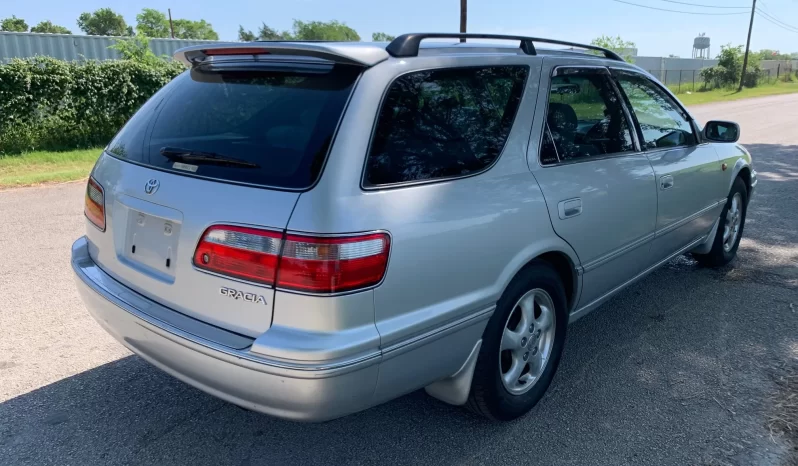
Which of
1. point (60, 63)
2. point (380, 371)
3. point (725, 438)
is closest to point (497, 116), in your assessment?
point (380, 371)

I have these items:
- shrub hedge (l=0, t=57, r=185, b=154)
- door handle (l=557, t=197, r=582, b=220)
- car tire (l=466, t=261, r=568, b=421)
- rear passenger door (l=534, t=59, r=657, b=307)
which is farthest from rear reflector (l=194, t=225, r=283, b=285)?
shrub hedge (l=0, t=57, r=185, b=154)

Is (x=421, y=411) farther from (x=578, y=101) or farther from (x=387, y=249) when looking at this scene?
(x=578, y=101)

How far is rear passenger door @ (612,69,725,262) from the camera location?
153 inches

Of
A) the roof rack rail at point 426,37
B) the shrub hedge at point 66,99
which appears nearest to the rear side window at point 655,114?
the roof rack rail at point 426,37

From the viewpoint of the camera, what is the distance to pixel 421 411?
314 centimetres

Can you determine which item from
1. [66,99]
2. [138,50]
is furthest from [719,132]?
[138,50]

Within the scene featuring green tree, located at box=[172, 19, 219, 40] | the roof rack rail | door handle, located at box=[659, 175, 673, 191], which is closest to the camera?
the roof rack rail

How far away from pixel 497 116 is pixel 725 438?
183 cm

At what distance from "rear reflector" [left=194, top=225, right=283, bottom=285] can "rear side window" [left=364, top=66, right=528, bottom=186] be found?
421mm

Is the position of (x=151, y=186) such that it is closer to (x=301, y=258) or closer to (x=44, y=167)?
(x=301, y=258)

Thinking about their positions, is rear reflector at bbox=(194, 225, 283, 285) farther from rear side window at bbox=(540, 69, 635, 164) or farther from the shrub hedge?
the shrub hedge

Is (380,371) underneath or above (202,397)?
above

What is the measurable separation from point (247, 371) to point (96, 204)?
4.31ft

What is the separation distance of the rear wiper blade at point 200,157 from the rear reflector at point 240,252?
28cm
